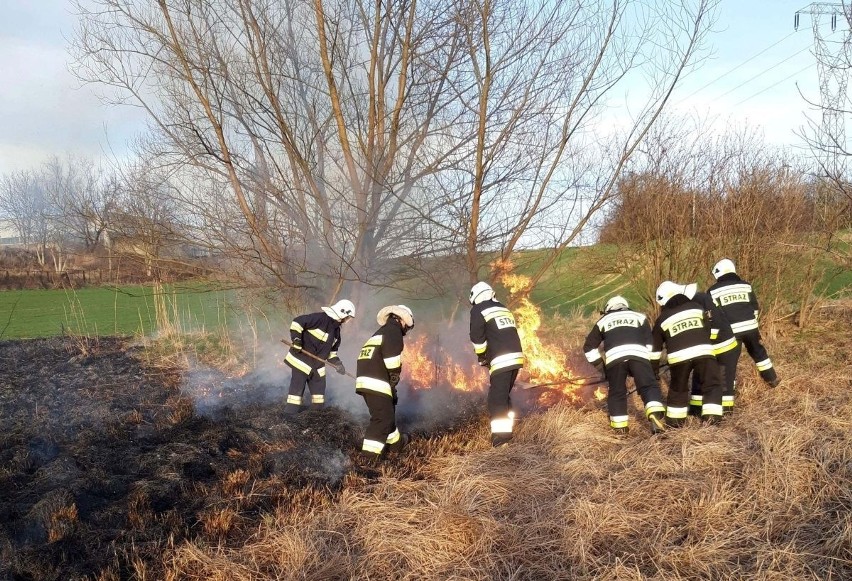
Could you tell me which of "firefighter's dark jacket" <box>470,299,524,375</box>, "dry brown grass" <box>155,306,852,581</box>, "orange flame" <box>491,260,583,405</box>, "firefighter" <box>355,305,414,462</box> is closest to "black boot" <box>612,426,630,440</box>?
"dry brown grass" <box>155,306,852,581</box>

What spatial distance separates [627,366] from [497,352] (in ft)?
4.23

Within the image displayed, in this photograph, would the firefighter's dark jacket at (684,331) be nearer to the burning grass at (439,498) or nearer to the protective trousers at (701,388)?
the protective trousers at (701,388)

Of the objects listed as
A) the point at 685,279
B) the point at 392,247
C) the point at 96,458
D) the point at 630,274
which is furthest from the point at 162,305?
the point at 685,279

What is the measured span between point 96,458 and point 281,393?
3.03 metres

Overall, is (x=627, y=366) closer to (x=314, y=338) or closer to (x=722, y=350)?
(x=722, y=350)

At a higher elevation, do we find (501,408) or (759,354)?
(759,354)

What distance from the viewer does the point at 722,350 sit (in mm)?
6570

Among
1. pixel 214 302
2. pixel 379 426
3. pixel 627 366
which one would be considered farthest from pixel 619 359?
pixel 214 302

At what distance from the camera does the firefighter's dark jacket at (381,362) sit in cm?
571

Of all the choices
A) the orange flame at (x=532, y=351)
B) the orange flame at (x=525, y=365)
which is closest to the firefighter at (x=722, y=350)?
the orange flame at (x=525, y=365)

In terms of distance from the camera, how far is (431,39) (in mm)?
7320

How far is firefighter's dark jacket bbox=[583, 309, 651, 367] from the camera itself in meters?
5.91

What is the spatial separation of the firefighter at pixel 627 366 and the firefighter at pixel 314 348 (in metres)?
2.94

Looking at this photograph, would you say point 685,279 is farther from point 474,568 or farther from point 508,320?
point 474,568
